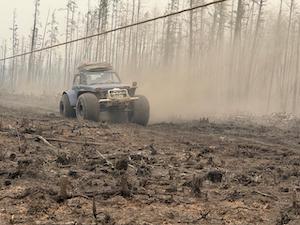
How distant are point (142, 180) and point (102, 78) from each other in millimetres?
10063

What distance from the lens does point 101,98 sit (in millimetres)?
15727

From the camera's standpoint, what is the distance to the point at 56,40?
79500mm

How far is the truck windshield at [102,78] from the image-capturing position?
653 inches

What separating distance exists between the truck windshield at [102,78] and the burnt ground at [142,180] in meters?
4.71

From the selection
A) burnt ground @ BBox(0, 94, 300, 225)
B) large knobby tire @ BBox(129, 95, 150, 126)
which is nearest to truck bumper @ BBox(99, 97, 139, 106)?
large knobby tire @ BBox(129, 95, 150, 126)

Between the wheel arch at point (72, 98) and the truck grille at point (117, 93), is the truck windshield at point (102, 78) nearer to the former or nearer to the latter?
the wheel arch at point (72, 98)

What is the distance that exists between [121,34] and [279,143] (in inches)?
2361

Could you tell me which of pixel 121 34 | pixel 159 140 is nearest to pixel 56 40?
pixel 121 34

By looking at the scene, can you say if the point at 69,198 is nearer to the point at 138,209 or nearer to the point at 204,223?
the point at 138,209

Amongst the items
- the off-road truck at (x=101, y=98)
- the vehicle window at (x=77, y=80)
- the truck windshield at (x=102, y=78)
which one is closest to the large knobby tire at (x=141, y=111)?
the off-road truck at (x=101, y=98)

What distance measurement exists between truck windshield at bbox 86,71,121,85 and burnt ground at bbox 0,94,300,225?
4706 millimetres

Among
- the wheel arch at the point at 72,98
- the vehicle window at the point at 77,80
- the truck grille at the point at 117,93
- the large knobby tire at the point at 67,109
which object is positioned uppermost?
the vehicle window at the point at 77,80

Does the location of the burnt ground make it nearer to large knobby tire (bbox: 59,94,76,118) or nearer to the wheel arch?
the wheel arch

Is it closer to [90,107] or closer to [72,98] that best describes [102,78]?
[72,98]
